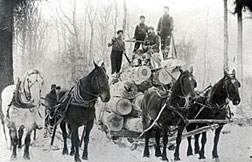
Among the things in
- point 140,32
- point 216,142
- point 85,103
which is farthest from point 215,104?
point 85,103

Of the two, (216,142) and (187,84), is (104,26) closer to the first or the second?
(187,84)

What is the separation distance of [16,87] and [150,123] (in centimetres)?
72

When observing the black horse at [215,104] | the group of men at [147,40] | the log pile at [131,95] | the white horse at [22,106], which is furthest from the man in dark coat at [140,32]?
the white horse at [22,106]

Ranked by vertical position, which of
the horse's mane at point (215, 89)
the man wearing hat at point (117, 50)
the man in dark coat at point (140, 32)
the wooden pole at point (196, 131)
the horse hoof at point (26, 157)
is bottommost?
the horse hoof at point (26, 157)

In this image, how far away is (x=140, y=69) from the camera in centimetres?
226

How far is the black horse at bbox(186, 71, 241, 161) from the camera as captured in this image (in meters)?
2.22

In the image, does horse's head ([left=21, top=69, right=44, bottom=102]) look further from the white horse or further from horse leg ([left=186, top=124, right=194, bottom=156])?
horse leg ([left=186, top=124, right=194, bottom=156])

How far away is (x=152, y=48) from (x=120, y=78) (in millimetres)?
228

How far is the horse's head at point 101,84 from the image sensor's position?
2.14 m

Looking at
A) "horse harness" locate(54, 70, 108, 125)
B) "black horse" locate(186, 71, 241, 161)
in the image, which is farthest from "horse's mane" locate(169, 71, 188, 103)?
"horse harness" locate(54, 70, 108, 125)

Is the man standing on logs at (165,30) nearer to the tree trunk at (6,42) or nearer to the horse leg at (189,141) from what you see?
the horse leg at (189,141)

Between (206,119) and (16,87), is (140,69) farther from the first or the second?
(16,87)

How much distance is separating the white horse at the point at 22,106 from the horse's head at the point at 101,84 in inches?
11.3

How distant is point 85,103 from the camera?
220cm
